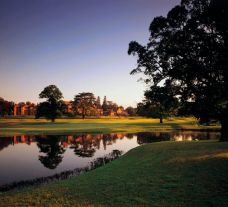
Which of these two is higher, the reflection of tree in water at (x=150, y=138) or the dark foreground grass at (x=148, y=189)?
the dark foreground grass at (x=148, y=189)

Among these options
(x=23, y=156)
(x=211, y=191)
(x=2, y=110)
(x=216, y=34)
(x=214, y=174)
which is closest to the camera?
(x=211, y=191)

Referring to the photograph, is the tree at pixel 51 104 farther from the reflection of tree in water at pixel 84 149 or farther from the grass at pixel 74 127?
the reflection of tree in water at pixel 84 149

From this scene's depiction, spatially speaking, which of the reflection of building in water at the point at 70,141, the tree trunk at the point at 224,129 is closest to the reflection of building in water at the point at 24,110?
the reflection of building in water at the point at 70,141

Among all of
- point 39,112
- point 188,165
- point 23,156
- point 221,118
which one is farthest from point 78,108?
point 188,165

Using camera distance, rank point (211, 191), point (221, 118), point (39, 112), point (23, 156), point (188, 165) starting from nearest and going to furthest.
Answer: point (211, 191) → point (188, 165) → point (221, 118) → point (23, 156) → point (39, 112)

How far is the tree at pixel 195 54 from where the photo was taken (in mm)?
23406

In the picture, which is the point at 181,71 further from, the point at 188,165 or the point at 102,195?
the point at 102,195

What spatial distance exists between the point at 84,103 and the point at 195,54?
103m

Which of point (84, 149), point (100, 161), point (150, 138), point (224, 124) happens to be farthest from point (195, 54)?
point (150, 138)

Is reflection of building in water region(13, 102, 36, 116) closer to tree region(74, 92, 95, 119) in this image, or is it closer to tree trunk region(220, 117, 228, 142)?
tree region(74, 92, 95, 119)

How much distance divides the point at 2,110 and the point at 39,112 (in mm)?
46152

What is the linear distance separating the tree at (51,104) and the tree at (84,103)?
30.3 metres

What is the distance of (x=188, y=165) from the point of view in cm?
1574

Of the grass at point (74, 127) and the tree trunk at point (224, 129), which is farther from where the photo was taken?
the grass at point (74, 127)
